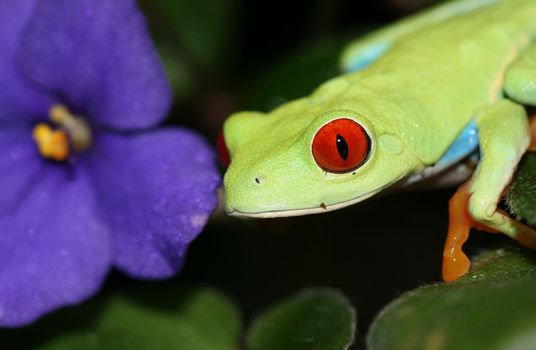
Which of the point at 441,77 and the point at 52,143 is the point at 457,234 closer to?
the point at 441,77

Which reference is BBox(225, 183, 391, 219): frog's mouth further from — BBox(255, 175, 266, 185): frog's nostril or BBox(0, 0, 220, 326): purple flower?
BBox(0, 0, 220, 326): purple flower

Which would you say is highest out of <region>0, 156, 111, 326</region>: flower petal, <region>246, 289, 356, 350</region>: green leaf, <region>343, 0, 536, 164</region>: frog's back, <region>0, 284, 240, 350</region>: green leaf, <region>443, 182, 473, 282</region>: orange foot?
<region>343, 0, 536, 164</region>: frog's back

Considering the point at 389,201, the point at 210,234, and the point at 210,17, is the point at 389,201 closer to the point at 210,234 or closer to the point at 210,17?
the point at 210,234

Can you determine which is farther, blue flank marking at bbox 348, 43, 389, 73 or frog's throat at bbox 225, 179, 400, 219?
blue flank marking at bbox 348, 43, 389, 73

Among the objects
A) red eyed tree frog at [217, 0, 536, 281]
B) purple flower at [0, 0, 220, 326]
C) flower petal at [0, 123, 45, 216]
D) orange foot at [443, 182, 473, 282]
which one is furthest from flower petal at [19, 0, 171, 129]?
orange foot at [443, 182, 473, 282]

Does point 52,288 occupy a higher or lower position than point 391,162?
lower

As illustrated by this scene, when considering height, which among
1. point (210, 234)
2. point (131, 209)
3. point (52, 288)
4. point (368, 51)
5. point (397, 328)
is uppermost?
Result: point (397, 328)

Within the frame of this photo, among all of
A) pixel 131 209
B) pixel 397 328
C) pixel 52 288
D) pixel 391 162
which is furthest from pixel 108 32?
pixel 397 328

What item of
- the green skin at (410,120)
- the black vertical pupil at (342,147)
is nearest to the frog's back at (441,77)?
the green skin at (410,120)
